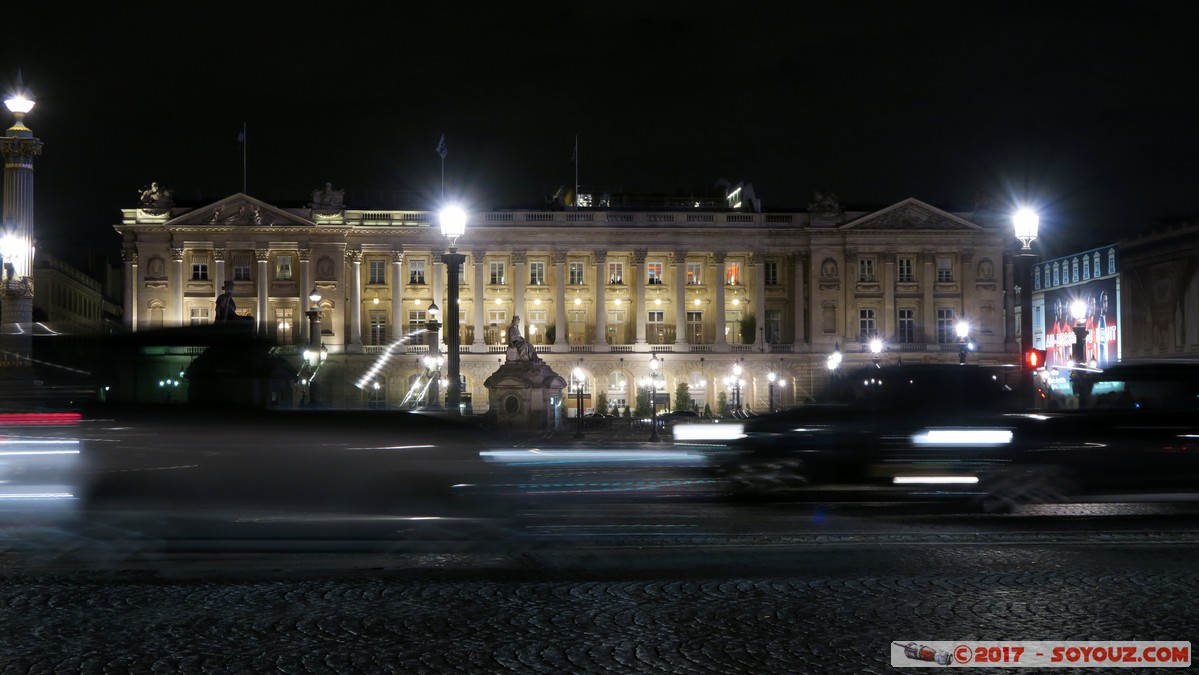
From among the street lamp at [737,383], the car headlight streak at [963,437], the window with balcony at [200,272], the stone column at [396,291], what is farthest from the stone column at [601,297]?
the car headlight streak at [963,437]

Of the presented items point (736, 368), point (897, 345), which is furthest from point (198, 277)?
point (897, 345)

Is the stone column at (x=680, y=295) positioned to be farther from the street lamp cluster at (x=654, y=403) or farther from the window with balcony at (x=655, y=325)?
the street lamp cluster at (x=654, y=403)

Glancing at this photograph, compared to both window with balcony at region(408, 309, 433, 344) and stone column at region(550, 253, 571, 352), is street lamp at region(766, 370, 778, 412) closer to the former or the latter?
stone column at region(550, 253, 571, 352)

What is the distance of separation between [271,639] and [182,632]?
0.79m

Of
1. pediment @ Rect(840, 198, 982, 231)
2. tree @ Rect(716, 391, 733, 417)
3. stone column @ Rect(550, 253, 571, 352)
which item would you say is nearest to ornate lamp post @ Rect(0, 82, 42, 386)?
stone column @ Rect(550, 253, 571, 352)

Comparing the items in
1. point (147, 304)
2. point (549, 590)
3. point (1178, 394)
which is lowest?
point (549, 590)

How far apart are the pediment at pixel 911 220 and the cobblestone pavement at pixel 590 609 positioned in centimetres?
8855

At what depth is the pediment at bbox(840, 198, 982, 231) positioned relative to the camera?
101 metres

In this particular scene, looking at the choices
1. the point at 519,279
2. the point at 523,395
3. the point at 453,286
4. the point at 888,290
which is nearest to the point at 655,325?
the point at 519,279

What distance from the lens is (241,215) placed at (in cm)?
9788

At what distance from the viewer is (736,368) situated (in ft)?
329

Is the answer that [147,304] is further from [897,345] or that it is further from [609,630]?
[609,630]

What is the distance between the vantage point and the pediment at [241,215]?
319ft

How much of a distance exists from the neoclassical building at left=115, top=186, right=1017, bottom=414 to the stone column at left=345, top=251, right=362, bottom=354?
169 millimetres
